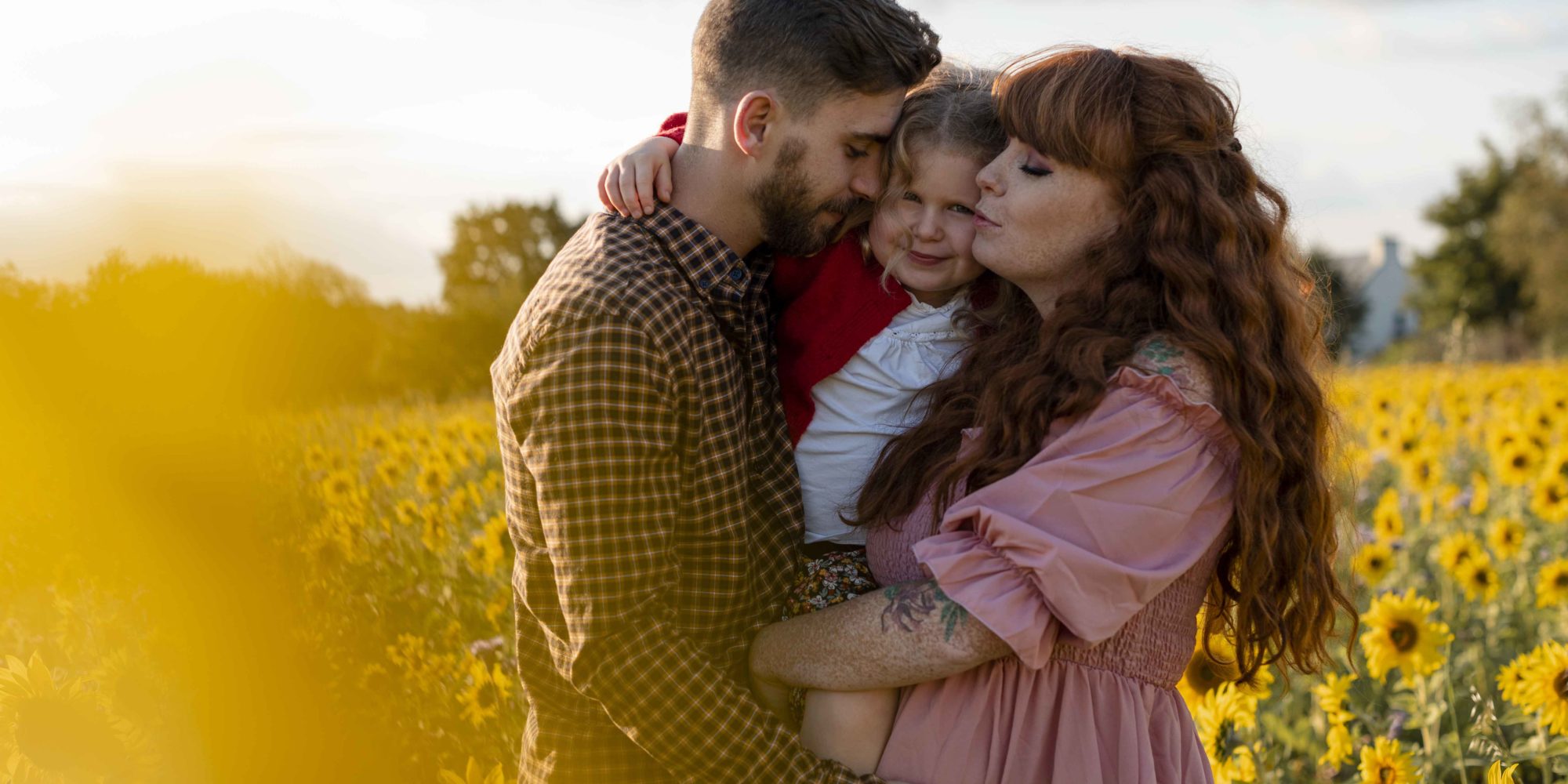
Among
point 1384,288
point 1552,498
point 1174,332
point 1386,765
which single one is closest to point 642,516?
point 1174,332

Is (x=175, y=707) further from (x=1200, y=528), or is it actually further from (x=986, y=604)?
(x=1200, y=528)

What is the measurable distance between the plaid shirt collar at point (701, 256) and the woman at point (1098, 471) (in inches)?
18.1

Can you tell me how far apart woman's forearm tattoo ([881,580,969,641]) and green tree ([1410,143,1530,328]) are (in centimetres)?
4010

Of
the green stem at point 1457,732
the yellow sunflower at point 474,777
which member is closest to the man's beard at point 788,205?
the yellow sunflower at point 474,777

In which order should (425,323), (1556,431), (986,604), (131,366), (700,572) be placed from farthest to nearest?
(1556,431)
(425,323)
(131,366)
(700,572)
(986,604)

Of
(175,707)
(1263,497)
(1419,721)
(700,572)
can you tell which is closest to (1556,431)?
(1419,721)

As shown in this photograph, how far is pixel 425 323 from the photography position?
6.34m

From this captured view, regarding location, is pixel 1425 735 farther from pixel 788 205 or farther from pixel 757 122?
pixel 757 122

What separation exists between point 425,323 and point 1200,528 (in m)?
4.91

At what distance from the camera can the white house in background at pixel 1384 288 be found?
54.1 m

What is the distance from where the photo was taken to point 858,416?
2564 millimetres

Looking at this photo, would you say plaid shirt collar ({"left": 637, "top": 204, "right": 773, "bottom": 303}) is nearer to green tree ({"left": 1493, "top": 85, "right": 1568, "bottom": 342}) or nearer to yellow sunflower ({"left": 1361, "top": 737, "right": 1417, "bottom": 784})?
yellow sunflower ({"left": 1361, "top": 737, "right": 1417, "bottom": 784})

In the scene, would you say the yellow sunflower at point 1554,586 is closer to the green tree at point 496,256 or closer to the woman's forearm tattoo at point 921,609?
the woman's forearm tattoo at point 921,609

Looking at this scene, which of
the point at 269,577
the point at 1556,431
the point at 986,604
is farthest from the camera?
the point at 1556,431
